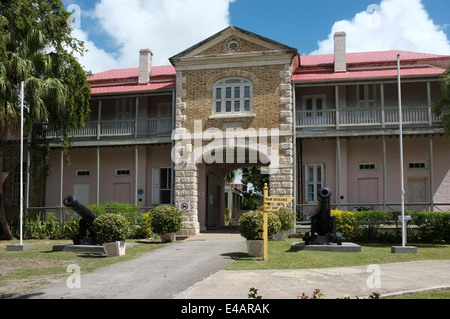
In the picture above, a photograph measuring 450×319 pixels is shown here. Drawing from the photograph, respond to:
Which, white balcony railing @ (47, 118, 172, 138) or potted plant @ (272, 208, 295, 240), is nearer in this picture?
potted plant @ (272, 208, 295, 240)

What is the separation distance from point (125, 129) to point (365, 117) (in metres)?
10.2

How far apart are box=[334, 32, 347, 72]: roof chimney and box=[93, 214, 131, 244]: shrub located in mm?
12285

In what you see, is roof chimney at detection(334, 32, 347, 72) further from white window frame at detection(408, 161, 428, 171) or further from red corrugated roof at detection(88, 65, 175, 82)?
A: red corrugated roof at detection(88, 65, 175, 82)

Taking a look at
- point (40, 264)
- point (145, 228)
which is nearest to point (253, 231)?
point (40, 264)

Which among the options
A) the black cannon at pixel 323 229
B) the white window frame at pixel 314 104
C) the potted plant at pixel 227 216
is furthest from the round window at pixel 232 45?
the potted plant at pixel 227 216

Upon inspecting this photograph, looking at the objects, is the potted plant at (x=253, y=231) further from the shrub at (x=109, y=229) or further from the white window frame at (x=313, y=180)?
the white window frame at (x=313, y=180)

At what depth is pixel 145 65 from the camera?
23.1 metres

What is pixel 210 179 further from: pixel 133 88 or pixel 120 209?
pixel 133 88

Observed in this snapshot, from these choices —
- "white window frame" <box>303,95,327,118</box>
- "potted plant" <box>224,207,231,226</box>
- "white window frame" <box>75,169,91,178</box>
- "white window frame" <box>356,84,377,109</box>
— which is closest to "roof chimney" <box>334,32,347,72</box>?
"white window frame" <box>356,84,377,109</box>

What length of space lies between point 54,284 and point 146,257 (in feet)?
12.7

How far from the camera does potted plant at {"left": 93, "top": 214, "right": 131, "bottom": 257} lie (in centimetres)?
1297

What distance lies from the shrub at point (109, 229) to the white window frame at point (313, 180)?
9047 mm

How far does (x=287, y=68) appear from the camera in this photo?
1911cm

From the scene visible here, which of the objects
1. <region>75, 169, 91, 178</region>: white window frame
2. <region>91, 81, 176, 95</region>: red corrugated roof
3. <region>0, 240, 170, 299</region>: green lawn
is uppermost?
<region>91, 81, 176, 95</region>: red corrugated roof
